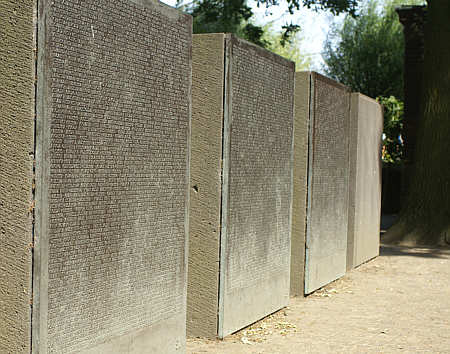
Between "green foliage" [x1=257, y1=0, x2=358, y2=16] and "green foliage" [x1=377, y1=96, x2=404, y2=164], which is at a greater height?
"green foliage" [x1=257, y1=0, x2=358, y2=16]

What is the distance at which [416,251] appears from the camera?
1155cm

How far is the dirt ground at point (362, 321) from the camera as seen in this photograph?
5629 millimetres

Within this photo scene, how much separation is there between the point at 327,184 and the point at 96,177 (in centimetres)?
475

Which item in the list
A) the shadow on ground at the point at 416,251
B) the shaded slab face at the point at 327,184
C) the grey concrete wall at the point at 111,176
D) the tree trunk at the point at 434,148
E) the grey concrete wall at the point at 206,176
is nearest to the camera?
the grey concrete wall at the point at 111,176

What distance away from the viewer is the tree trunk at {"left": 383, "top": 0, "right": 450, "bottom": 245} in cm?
1197

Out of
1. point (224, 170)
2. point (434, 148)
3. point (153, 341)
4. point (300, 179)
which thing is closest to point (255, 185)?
point (224, 170)

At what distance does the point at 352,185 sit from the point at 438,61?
3.62 metres

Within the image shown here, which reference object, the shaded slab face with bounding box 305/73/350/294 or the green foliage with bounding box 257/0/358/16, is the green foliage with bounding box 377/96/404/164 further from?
the shaded slab face with bounding box 305/73/350/294

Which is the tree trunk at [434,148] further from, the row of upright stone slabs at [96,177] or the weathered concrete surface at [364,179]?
the row of upright stone slabs at [96,177]

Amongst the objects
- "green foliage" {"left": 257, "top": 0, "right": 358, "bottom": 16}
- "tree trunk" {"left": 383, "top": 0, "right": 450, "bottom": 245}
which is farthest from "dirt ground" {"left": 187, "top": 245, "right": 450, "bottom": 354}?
"green foliage" {"left": 257, "top": 0, "right": 358, "bottom": 16}

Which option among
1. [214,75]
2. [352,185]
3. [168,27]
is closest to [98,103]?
[168,27]

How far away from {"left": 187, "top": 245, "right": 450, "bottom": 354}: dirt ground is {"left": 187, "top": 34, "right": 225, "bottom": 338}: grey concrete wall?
36cm

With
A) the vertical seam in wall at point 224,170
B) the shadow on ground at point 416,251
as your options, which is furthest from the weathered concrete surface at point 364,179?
the vertical seam in wall at point 224,170

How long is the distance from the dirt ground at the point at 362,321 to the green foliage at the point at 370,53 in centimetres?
2755
